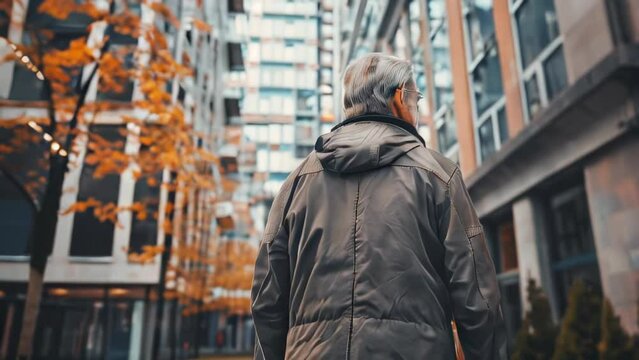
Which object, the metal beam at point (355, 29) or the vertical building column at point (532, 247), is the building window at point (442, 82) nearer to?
the vertical building column at point (532, 247)

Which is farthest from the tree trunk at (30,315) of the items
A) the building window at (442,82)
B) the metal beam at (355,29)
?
the metal beam at (355,29)

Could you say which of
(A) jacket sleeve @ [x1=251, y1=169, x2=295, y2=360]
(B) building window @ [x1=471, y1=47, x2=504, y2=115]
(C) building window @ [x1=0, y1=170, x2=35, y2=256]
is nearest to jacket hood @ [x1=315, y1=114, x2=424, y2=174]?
(A) jacket sleeve @ [x1=251, y1=169, x2=295, y2=360]

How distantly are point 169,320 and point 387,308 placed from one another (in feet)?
69.3

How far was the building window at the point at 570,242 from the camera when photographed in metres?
7.59

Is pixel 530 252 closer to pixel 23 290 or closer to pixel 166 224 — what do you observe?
pixel 166 224

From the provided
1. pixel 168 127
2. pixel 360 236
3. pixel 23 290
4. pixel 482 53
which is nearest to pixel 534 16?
pixel 482 53

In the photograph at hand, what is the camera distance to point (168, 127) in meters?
11.6

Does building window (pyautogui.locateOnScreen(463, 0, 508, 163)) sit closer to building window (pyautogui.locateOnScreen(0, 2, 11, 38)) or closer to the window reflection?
the window reflection

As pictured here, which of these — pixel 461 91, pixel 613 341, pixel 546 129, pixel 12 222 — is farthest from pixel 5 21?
pixel 613 341

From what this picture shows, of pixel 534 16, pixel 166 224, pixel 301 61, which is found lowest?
pixel 166 224

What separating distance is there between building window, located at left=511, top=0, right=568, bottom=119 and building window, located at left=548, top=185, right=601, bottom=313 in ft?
5.06

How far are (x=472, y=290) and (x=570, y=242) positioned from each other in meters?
7.45

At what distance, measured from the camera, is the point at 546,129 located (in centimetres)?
761

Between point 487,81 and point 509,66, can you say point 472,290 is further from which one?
point 487,81
